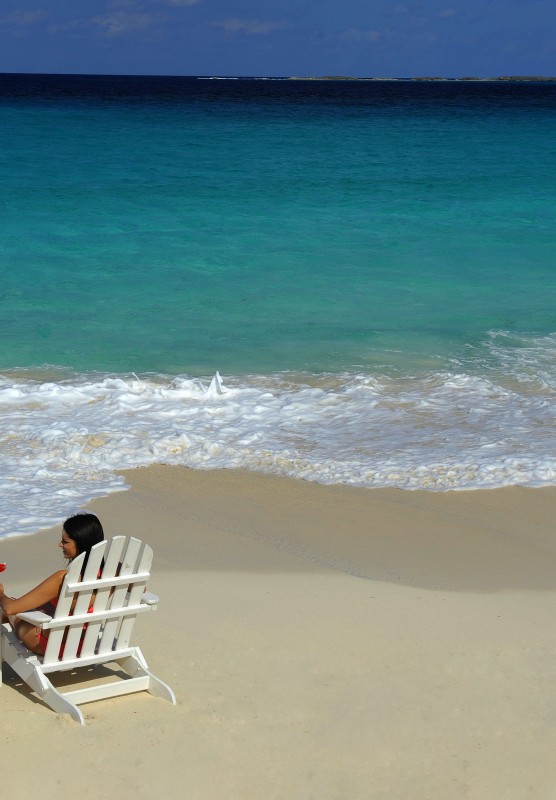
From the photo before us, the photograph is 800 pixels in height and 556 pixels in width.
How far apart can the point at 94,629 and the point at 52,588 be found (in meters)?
0.27

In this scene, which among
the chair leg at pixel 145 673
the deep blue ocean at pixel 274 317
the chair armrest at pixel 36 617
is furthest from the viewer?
the deep blue ocean at pixel 274 317

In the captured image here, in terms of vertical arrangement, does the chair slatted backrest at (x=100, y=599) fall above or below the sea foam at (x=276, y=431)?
above

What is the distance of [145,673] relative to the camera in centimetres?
469

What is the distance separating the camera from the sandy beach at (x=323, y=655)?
4.18 meters

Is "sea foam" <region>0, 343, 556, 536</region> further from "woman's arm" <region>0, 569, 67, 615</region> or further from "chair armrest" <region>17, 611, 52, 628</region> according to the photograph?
"chair armrest" <region>17, 611, 52, 628</region>

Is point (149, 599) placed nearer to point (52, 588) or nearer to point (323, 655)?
point (52, 588)

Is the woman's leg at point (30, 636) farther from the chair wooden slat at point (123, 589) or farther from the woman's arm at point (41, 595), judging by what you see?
the chair wooden slat at point (123, 589)

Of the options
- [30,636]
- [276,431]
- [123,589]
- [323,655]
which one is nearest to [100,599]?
[123,589]

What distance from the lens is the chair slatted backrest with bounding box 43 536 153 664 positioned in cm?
439

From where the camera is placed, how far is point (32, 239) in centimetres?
1956

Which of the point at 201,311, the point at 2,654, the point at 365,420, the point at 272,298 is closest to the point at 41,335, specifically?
the point at 201,311

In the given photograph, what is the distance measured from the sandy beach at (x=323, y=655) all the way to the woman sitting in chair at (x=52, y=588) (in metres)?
0.31

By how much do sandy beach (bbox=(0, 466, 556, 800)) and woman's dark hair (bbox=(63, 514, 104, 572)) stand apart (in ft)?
2.46

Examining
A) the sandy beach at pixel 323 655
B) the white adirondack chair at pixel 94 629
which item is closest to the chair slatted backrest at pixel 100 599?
the white adirondack chair at pixel 94 629
